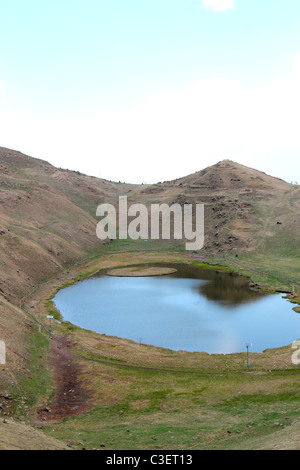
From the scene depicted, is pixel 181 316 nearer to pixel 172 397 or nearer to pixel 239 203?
pixel 172 397

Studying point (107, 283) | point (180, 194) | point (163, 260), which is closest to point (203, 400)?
point (107, 283)

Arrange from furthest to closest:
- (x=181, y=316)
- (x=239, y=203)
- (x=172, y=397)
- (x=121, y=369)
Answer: (x=239, y=203) < (x=181, y=316) < (x=121, y=369) < (x=172, y=397)

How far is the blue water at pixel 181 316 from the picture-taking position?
149ft

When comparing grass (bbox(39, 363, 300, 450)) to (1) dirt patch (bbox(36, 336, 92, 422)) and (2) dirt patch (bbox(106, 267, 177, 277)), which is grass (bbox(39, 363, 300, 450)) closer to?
(1) dirt patch (bbox(36, 336, 92, 422))

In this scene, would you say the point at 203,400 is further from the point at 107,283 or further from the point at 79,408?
the point at 107,283

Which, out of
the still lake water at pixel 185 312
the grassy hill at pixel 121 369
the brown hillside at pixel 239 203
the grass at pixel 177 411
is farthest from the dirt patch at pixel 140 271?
the grass at pixel 177 411

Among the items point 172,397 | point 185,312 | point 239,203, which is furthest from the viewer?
point 239,203

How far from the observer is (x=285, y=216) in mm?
107188

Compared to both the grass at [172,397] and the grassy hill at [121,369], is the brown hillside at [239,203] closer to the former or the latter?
the grassy hill at [121,369]

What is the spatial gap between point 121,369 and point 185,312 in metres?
18.9

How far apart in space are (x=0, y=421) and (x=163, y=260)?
72.8 m

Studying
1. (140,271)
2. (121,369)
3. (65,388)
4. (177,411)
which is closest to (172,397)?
(177,411)

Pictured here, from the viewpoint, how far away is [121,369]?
37750 millimetres

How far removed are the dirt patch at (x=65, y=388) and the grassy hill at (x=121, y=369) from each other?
10 centimetres
